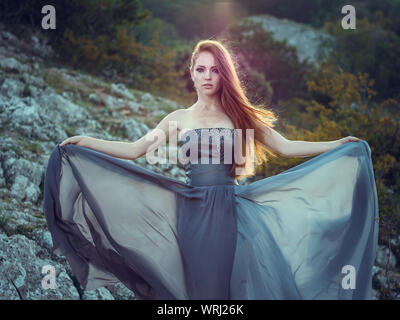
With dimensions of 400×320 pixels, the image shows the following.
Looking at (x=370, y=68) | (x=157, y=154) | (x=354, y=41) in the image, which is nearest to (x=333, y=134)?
(x=157, y=154)

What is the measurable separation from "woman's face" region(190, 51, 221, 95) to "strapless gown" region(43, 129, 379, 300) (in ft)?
1.80

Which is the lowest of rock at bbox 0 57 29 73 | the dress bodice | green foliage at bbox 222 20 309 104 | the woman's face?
the dress bodice

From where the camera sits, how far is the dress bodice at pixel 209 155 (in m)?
3.09

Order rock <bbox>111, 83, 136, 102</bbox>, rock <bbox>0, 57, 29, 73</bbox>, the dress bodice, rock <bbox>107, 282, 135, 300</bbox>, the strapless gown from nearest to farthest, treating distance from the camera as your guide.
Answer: the strapless gown → the dress bodice → rock <bbox>107, 282, 135, 300</bbox> → rock <bbox>0, 57, 29, 73</bbox> → rock <bbox>111, 83, 136, 102</bbox>

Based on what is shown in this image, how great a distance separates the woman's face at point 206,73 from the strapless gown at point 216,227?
549mm

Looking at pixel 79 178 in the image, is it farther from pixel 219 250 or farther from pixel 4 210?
pixel 4 210

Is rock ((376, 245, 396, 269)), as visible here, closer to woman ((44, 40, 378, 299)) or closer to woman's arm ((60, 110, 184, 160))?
woman ((44, 40, 378, 299))

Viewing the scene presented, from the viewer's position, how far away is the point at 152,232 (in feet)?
9.84

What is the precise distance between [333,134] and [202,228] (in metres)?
5.16

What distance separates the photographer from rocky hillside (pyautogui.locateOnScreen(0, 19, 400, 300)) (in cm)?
379

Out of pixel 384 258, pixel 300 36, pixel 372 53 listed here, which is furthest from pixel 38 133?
pixel 300 36

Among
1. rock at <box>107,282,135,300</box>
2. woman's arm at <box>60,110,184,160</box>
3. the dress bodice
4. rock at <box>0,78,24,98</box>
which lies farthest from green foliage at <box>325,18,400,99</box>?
woman's arm at <box>60,110,184,160</box>

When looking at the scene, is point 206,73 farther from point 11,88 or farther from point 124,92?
point 124,92

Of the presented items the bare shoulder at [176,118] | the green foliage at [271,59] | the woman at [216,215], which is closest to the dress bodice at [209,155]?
the woman at [216,215]
